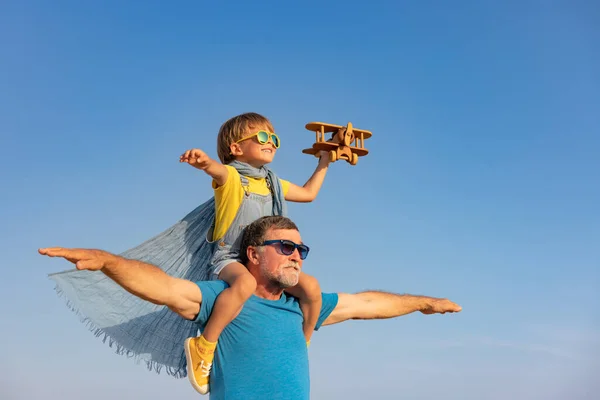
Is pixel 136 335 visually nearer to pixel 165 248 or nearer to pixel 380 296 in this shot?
pixel 165 248

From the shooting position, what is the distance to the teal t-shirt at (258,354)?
4.95 meters

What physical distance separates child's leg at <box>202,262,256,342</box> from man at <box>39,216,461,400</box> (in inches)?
3.3

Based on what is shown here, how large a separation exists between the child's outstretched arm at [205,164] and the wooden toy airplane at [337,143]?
4.31 feet

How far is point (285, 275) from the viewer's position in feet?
16.9

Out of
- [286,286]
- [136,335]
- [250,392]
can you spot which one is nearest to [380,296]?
[286,286]

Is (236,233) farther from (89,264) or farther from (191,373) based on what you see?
(89,264)

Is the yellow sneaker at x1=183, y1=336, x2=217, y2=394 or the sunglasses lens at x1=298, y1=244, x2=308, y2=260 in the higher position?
the sunglasses lens at x1=298, y1=244, x2=308, y2=260

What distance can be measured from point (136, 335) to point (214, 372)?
813 millimetres

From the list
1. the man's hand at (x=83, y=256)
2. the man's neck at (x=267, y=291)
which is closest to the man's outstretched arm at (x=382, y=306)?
the man's neck at (x=267, y=291)

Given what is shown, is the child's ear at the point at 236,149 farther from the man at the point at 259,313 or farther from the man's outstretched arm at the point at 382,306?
the man's outstretched arm at the point at 382,306

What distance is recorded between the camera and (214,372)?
5.02m

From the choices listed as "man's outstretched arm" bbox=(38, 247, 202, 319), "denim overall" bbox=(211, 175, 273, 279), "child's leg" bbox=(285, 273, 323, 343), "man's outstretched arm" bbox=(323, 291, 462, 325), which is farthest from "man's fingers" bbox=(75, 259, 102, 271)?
"man's outstretched arm" bbox=(323, 291, 462, 325)

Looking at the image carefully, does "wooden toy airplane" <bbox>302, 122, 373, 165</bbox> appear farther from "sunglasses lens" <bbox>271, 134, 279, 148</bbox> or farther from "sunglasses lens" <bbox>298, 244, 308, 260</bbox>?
"sunglasses lens" <bbox>298, 244, 308, 260</bbox>

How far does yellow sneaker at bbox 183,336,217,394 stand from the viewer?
4.95 meters
